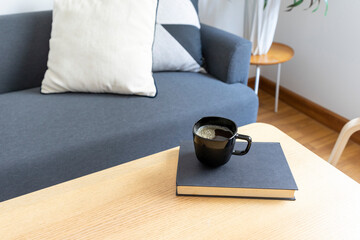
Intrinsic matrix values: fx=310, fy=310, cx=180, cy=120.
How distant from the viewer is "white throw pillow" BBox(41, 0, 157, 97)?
1347 mm

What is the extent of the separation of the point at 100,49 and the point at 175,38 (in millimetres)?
422

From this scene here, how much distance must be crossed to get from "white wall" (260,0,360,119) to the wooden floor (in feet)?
0.48

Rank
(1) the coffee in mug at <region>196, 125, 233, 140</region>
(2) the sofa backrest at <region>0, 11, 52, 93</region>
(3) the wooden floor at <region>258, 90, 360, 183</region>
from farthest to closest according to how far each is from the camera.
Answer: (3) the wooden floor at <region>258, 90, 360, 183</region> < (2) the sofa backrest at <region>0, 11, 52, 93</region> < (1) the coffee in mug at <region>196, 125, 233, 140</region>

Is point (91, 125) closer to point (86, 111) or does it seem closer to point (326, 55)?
point (86, 111)

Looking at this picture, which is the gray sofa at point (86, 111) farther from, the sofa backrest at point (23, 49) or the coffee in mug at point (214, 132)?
the coffee in mug at point (214, 132)

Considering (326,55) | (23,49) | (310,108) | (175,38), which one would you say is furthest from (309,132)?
(23,49)

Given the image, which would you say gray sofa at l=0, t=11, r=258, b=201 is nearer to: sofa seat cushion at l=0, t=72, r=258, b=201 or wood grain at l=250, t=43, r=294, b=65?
sofa seat cushion at l=0, t=72, r=258, b=201

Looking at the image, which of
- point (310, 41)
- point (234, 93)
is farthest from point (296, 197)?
point (310, 41)

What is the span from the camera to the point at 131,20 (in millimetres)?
1387

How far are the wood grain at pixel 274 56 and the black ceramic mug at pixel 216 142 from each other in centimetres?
111

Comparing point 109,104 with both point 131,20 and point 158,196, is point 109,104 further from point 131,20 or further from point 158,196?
point 158,196

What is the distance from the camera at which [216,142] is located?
0.68m

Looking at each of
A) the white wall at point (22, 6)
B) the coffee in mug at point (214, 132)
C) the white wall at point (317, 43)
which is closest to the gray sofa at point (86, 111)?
the white wall at point (22, 6)

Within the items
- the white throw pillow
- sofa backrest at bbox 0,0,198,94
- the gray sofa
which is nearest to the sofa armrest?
the gray sofa
